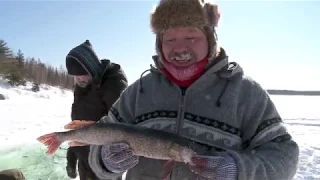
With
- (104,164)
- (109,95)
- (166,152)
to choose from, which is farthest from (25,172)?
(166,152)

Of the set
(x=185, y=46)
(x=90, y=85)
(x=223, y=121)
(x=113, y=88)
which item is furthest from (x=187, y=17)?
(x=90, y=85)

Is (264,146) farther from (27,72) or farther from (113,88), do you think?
(27,72)

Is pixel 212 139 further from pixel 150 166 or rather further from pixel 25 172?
pixel 25 172

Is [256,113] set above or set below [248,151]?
above

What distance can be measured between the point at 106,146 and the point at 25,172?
5070 millimetres

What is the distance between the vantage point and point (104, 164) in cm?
217

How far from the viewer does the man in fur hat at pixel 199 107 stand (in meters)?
1.94

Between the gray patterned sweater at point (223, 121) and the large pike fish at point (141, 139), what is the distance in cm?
14

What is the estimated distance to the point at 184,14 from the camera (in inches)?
84.7

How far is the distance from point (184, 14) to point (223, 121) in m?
0.71

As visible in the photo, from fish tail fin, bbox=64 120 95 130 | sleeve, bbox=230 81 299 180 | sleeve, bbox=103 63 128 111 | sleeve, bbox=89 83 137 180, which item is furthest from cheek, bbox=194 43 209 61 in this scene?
sleeve, bbox=103 63 128 111

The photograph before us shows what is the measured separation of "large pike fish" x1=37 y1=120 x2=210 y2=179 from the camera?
71.8 inches

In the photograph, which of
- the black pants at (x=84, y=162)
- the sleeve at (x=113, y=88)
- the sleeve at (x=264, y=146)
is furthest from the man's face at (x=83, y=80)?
the sleeve at (x=264, y=146)

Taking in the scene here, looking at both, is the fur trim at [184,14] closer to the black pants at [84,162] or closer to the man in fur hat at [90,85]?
the man in fur hat at [90,85]
